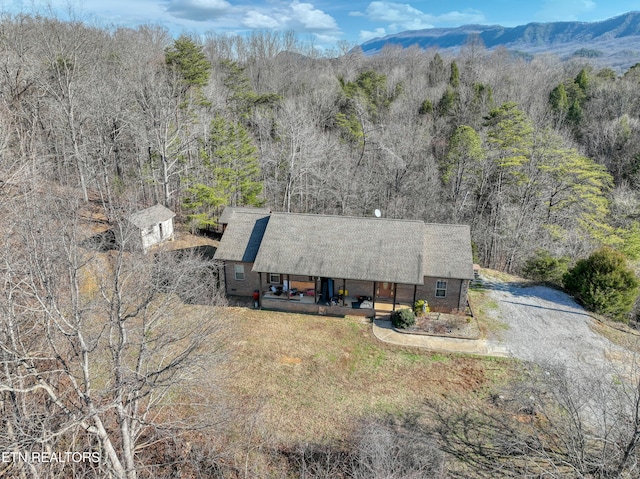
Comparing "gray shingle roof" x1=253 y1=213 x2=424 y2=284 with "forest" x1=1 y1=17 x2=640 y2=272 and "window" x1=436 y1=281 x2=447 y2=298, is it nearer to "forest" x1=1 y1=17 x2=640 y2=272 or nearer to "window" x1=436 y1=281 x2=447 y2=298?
"window" x1=436 y1=281 x2=447 y2=298

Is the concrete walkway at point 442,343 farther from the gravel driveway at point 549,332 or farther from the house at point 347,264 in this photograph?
the house at point 347,264

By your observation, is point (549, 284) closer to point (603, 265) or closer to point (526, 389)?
point (603, 265)

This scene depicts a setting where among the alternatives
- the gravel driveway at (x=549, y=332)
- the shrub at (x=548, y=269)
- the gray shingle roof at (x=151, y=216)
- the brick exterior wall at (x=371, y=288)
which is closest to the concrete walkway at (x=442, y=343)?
the gravel driveway at (x=549, y=332)

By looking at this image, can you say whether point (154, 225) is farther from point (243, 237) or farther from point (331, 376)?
point (331, 376)

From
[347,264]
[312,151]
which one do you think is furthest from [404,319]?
[312,151]

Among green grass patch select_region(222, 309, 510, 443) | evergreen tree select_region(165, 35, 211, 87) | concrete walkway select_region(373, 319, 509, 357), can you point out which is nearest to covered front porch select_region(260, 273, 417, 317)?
green grass patch select_region(222, 309, 510, 443)

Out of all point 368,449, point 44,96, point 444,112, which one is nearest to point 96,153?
point 44,96
